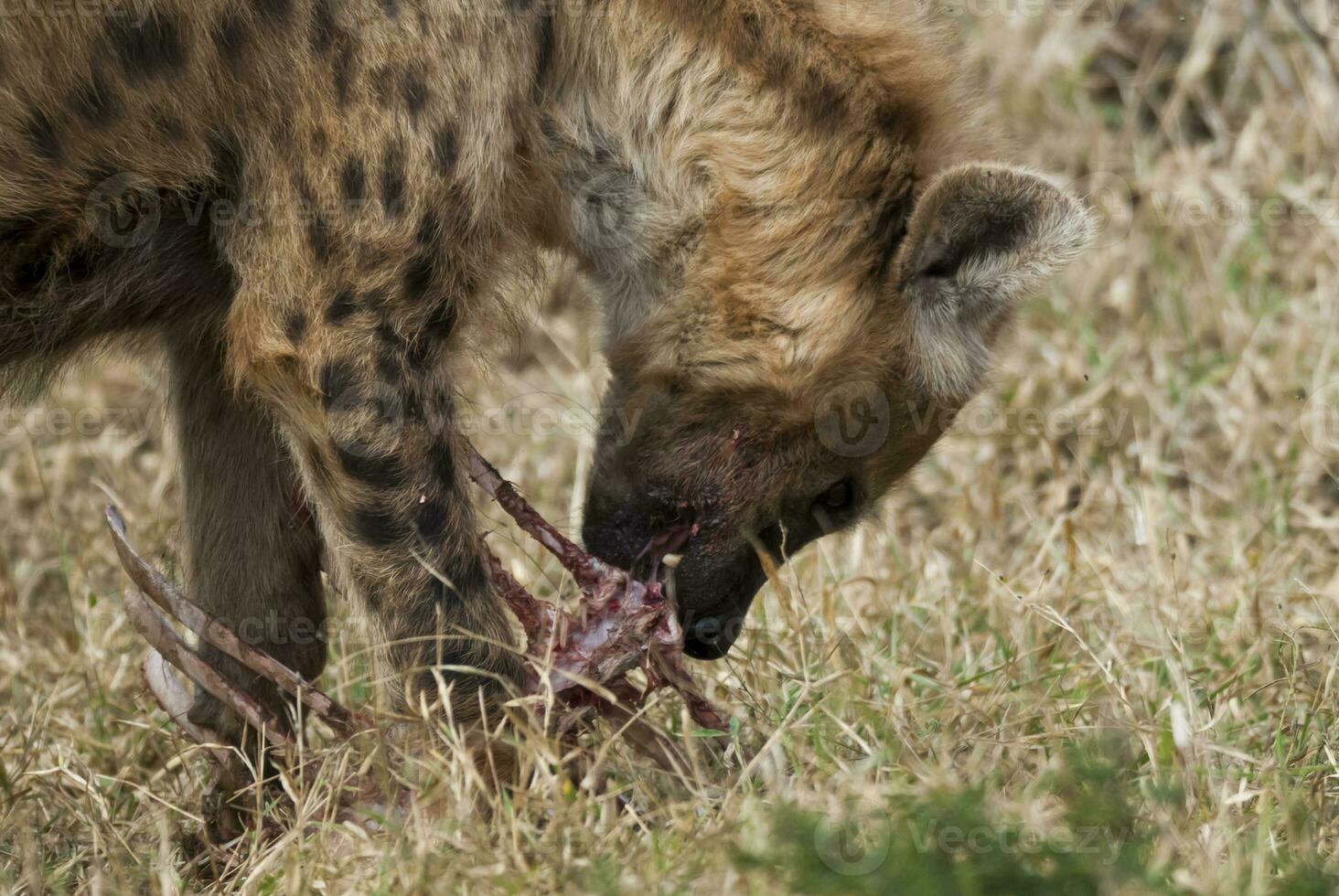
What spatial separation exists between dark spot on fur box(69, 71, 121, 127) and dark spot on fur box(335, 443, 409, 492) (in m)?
0.72

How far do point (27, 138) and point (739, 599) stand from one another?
177 centimetres

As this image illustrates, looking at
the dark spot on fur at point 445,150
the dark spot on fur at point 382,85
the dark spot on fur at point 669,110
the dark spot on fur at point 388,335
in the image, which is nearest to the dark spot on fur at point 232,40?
the dark spot on fur at point 382,85

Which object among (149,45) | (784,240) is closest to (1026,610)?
(784,240)

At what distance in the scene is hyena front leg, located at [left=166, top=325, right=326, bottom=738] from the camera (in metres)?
3.69

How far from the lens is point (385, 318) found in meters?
3.01

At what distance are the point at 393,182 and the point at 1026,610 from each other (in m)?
2.03

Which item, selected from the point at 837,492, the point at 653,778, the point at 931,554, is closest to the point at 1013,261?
the point at 837,492

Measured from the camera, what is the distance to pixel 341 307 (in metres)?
2.98

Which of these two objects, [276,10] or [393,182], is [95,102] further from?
[393,182]

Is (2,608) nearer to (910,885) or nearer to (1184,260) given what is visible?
(910,885)

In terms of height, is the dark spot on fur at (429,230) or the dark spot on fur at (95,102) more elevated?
the dark spot on fur at (429,230)

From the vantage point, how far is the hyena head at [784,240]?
3.30m

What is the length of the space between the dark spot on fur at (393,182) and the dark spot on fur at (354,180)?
0.12ft

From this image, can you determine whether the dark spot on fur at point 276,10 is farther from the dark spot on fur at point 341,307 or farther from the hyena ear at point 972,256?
the hyena ear at point 972,256
